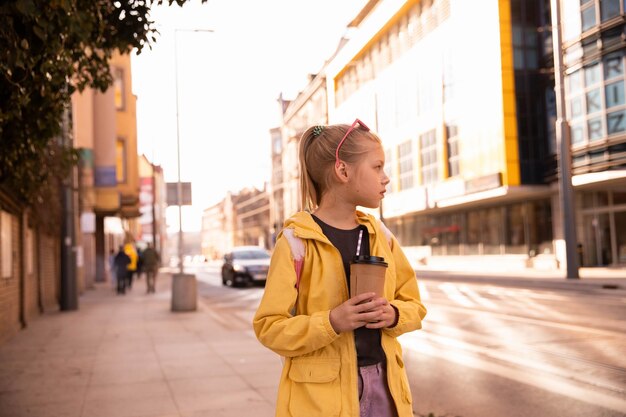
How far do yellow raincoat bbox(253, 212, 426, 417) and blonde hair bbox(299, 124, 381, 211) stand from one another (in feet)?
0.56

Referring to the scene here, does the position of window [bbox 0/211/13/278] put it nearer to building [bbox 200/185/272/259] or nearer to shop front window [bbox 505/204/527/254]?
shop front window [bbox 505/204/527/254]

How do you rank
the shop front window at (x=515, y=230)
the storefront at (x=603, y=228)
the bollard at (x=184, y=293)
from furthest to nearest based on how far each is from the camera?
the shop front window at (x=515, y=230) → the storefront at (x=603, y=228) → the bollard at (x=184, y=293)

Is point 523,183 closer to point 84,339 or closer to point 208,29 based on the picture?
point 208,29

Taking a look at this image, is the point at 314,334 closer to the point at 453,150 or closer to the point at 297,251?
the point at 297,251

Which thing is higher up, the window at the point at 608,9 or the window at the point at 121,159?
the window at the point at 608,9

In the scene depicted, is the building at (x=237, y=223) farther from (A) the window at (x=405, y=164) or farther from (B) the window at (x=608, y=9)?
(B) the window at (x=608, y=9)

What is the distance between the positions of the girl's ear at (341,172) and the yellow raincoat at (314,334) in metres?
0.16

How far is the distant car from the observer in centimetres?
2538

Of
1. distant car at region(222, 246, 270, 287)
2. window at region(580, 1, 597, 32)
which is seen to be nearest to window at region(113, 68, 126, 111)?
distant car at region(222, 246, 270, 287)

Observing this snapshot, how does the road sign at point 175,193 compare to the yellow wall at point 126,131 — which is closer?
the road sign at point 175,193

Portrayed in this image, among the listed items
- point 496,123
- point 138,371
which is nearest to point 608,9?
point 496,123

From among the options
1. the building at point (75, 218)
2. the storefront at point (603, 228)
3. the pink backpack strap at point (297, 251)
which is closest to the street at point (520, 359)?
the pink backpack strap at point (297, 251)

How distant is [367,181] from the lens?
7.27ft

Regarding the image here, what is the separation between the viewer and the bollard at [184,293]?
15.8 m
